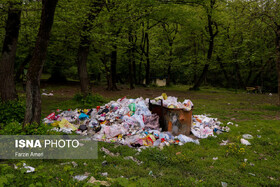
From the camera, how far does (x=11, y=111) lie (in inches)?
279

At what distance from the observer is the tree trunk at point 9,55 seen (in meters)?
7.71

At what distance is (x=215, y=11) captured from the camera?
1936 centimetres

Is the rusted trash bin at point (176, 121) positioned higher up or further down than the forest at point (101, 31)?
further down

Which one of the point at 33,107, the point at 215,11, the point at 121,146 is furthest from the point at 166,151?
the point at 215,11

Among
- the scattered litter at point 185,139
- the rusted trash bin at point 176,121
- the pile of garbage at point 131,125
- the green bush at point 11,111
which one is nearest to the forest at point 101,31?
the green bush at point 11,111

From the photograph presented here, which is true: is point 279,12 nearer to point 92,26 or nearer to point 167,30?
point 92,26

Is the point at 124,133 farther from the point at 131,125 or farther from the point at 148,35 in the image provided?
the point at 148,35

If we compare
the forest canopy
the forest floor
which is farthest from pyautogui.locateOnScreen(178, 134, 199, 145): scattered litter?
the forest canopy

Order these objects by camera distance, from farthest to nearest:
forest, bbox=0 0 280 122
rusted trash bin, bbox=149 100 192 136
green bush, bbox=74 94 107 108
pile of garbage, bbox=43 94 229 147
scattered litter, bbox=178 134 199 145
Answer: green bush, bbox=74 94 107 108 < forest, bbox=0 0 280 122 < rusted trash bin, bbox=149 100 192 136 < scattered litter, bbox=178 134 199 145 < pile of garbage, bbox=43 94 229 147

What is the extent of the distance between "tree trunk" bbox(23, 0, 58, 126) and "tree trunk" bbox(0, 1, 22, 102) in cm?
327

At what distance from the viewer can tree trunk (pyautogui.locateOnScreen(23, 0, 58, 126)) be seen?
16.3ft

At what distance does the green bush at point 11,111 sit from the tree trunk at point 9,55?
0.56 m

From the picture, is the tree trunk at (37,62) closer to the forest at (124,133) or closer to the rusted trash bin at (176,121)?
the forest at (124,133)

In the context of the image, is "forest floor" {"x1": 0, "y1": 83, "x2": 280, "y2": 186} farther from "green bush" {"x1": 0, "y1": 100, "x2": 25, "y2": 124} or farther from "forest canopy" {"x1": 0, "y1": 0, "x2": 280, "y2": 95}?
"forest canopy" {"x1": 0, "y1": 0, "x2": 280, "y2": 95}
